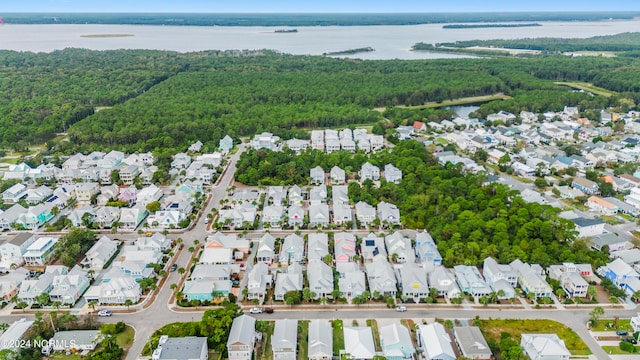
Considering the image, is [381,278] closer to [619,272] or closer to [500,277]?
[500,277]

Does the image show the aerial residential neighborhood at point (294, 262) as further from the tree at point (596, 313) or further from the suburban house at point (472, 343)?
the tree at point (596, 313)

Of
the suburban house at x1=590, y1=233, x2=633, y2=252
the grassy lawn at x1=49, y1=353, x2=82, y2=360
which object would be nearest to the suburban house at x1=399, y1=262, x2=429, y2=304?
the suburban house at x1=590, y1=233, x2=633, y2=252

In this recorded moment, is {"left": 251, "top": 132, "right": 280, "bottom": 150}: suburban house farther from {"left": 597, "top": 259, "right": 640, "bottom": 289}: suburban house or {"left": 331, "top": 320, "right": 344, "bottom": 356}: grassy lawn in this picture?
{"left": 597, "top": 259, "right": 640, "bottom": 289}: suburban house

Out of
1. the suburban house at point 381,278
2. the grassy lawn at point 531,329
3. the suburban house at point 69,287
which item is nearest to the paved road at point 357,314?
the grassy lawn at point 531,329

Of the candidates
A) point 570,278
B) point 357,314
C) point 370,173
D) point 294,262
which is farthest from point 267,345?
point 370,173

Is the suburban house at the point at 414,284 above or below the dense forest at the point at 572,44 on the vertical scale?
below

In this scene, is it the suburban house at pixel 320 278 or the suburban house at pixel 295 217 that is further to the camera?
the suburban house at pixel 295 217
